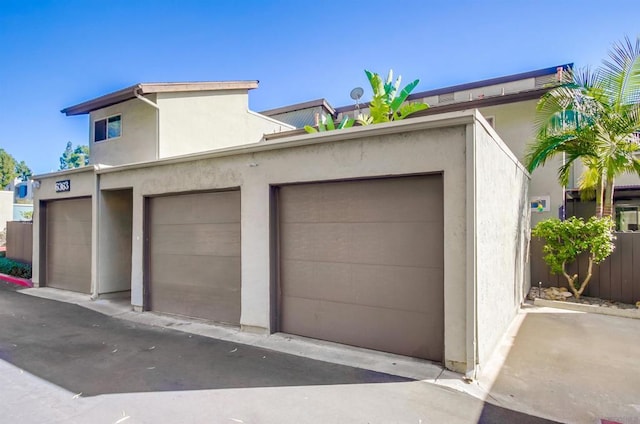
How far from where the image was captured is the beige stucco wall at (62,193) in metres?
9.47

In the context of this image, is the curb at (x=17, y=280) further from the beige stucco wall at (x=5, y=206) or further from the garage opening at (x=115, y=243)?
the beige stucco wall at (x=5, y=206)

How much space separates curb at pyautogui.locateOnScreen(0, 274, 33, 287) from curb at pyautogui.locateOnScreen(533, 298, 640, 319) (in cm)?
1495

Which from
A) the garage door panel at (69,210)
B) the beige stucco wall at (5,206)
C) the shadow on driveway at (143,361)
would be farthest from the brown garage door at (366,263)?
the beige stucco wall at (5,206)

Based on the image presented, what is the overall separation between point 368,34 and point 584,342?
8.77 m

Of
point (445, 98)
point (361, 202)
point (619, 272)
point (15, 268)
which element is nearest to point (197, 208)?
point (361, 202)

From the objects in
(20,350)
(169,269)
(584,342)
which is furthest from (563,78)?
(20,350)

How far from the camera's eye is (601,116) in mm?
8047

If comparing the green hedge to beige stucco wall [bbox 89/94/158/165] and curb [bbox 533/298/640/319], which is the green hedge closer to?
beige stucco wall [bbox 89/94/158/165]

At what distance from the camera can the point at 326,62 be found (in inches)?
450

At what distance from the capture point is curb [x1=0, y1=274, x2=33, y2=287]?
11.7 meters

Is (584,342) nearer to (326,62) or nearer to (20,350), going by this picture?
(20,350)

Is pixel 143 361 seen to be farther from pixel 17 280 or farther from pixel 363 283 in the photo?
pixel 17 280

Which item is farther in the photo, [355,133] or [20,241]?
[20,241]

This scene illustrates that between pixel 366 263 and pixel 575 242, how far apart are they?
5706 millimetres
